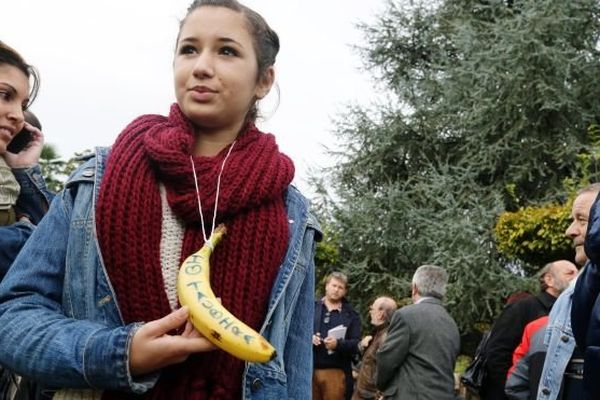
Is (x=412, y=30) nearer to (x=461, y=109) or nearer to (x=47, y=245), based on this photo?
(x=461, y=109)

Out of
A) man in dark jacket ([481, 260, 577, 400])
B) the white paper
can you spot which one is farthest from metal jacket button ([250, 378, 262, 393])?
the white paper

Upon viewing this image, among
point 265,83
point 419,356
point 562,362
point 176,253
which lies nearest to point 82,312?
point 176,253

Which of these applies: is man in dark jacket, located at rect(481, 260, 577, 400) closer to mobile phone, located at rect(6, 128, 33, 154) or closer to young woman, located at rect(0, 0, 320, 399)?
mobile phone, located at rect(6, 128, 33, 154)

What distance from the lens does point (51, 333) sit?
1633 mm

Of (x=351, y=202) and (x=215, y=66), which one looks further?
(x=351, y=202)

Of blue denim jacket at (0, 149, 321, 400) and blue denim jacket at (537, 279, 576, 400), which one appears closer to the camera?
blue denim jacket at (0, 149, 321, 400)

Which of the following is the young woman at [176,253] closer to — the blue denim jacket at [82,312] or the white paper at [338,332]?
the blue denim jacket at [82,312]

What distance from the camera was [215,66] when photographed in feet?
6.16

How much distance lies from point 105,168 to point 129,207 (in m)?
0.12

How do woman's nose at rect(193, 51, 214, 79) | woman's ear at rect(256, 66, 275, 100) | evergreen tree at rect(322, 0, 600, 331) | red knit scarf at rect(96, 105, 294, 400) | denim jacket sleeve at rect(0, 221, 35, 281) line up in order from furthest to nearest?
evergreen tree at rect(322, 0, 600, 331)
denim jacket sleeve at rect(0, 221, 35, 281)
woman's ear at rect(256, 66, 275, 100)
woman's nose at rect(193, 51, 214, 79)
red knit scarf at rect(96, 105, 294, 400)

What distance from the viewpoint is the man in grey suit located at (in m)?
6.71

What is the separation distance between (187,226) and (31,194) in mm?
819

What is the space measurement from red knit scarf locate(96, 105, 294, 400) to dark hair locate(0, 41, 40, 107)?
71cm

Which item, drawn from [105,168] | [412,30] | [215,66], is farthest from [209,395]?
[412,30]
